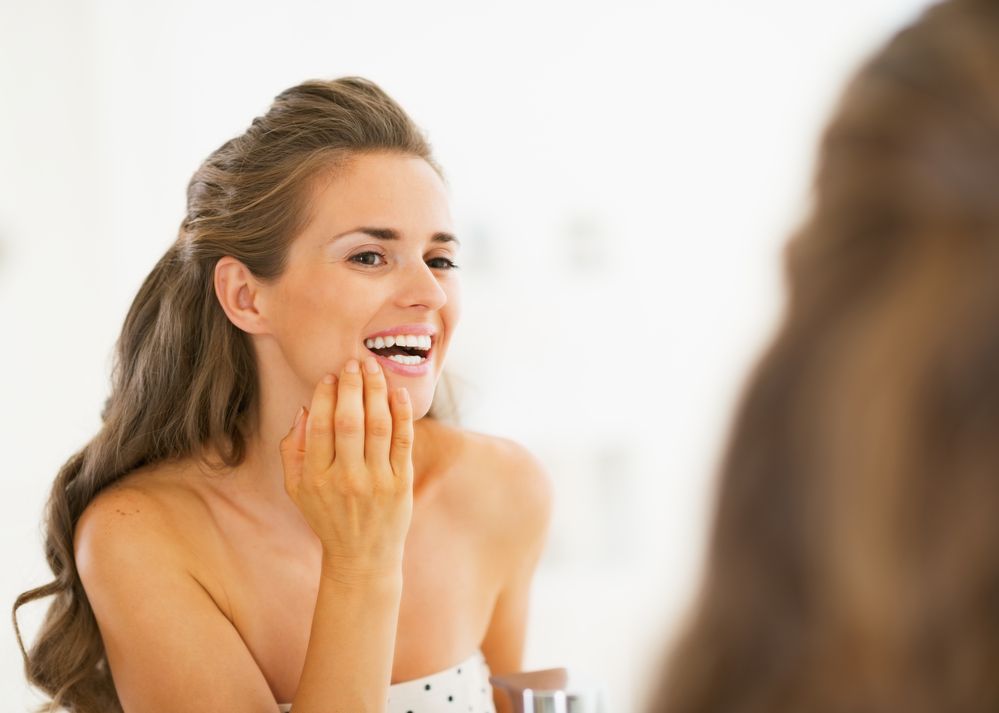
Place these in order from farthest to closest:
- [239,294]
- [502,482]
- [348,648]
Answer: [502,482] → [239,294] → [348,648]

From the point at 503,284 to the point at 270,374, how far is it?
1400mm

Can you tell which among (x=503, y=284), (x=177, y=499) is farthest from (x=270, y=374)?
(x=503, y=284)

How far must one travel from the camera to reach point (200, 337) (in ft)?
3.70

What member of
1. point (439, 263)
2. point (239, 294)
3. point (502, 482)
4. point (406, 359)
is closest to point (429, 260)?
point (439, 263)

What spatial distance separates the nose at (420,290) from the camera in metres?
0.99

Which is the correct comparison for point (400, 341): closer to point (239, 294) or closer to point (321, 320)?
point (321, 320)

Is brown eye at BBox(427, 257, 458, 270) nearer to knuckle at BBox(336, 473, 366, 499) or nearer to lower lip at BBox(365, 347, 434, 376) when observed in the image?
lower lip at BBox(365, 347, 434, 376)

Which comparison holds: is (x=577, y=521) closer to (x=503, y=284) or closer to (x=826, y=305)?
(x=503, y=284)

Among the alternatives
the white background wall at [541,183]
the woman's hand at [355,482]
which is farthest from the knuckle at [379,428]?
the white background wall at [541,183]

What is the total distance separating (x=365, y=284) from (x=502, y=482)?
40cm

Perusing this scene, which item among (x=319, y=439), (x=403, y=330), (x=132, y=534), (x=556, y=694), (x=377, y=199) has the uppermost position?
(x=377, y=199)

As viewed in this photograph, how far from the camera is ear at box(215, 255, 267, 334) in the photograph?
3.43ft

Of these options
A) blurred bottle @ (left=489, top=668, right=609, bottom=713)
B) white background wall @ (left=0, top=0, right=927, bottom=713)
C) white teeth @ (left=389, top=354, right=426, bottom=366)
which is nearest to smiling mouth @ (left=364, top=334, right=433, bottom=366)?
white teeth @ (left=389, top=354, right=426, bottom=366)

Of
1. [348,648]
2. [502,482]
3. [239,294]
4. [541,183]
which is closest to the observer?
[348,648]
